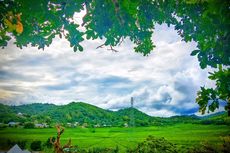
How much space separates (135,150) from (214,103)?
4.84 m

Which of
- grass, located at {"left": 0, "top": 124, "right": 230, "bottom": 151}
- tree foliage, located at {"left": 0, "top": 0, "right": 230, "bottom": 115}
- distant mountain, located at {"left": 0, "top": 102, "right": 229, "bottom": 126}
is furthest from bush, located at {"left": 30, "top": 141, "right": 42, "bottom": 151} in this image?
Answer: tree foliage, located at {"left": 0, "top": 0, "right": 230, "bottom": 115}

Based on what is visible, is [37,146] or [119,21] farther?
[37,146]

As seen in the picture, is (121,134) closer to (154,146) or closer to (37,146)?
(154,146)

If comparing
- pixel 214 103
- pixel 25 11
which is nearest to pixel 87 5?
pixel 25 11

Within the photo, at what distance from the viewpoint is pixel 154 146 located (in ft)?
29.0

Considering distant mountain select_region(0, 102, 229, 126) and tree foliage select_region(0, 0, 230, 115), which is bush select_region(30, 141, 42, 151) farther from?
tree foliage select_region(0, 0, 230, 115)

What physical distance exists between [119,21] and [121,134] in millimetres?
7101

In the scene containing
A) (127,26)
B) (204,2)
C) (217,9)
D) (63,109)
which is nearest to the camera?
(217,9)

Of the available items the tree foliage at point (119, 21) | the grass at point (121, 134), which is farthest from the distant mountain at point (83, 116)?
the tree foliage at point (119, 21)

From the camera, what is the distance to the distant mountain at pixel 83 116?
8.46 m

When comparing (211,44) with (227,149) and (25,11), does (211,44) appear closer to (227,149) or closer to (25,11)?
(227,149)

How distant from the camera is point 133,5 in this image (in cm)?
422

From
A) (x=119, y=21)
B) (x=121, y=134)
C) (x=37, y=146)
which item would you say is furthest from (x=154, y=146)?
(x=119, y=21)

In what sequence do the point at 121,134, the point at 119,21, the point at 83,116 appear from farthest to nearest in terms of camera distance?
1. the point at 121,134
2. the point at 83,116
3. the point at 119,21
